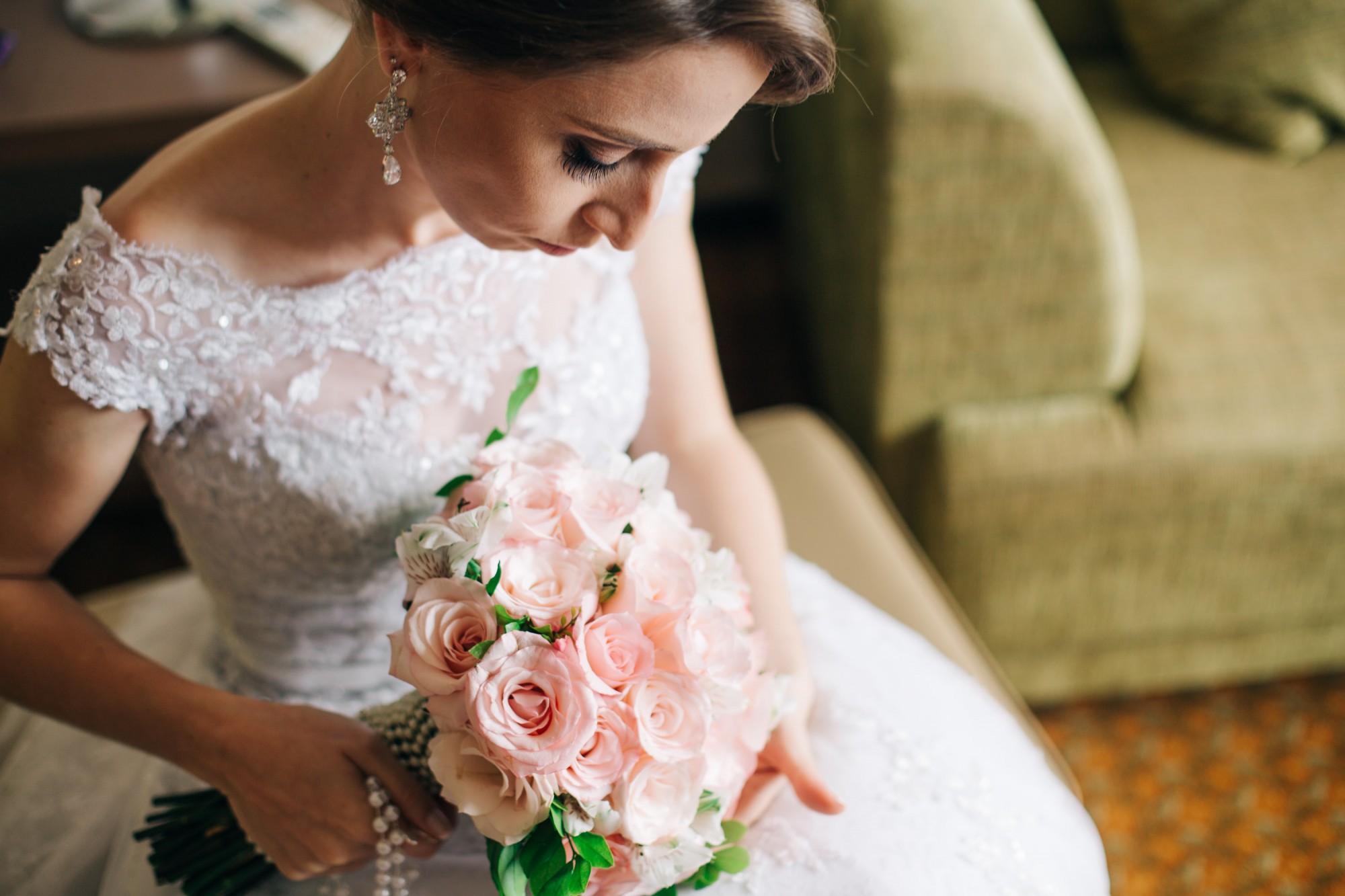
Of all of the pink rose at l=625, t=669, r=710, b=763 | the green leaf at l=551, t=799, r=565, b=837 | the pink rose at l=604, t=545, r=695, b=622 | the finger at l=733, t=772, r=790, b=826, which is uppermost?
the pink rose at l=604, t=545, r=695, b=622

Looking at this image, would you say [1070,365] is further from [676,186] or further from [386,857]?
[386,857]

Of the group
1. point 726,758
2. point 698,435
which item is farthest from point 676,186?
point 726,758

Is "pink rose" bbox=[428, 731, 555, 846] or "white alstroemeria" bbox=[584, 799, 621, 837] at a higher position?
"pink rose" bbox=[428, 731, 555, 846]

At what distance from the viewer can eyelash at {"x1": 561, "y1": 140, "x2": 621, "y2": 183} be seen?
71 cm

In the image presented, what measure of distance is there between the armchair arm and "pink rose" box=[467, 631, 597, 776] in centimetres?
86

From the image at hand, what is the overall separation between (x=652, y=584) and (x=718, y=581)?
0.25 feet

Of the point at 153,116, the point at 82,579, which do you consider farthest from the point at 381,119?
the point at 82,579

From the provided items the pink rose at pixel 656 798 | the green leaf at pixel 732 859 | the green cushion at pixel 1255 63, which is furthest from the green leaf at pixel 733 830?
the green cushion at pixel 1255 63

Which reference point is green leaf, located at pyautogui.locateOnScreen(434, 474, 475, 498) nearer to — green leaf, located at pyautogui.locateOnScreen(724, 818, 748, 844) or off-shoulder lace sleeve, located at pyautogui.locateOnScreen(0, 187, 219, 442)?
off-shoulder lace sleeve, located at pyautogui.locateOnScreen(0, 187, 219, 442)

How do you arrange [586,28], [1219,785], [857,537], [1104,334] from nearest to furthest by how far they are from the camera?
[586,28] < [857,537] < [1104,334] < [1219,785]

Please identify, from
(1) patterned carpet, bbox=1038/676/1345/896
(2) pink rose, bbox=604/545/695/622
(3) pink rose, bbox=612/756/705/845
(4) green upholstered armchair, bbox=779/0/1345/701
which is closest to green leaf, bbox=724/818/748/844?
(3) pink rose, bbox=612/756/705/845

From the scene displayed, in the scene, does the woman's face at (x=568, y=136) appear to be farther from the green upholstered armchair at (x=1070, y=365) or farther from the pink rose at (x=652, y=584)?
the green upholstered armchair at (x=1070, y=365)

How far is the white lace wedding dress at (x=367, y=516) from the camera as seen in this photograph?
2.69 ft

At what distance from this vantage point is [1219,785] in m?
1.60
